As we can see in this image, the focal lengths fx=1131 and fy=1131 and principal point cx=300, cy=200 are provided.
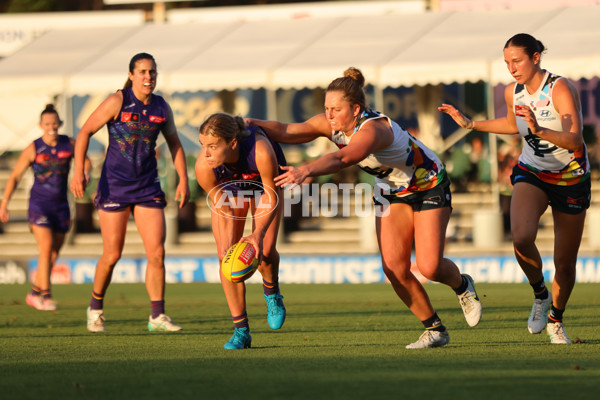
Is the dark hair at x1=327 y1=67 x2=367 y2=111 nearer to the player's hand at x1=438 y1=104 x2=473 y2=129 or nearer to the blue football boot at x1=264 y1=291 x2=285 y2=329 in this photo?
the player's hand at x1=438 y1=104 x2=473 y2=129

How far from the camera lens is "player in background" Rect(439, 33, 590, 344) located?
7.81 m

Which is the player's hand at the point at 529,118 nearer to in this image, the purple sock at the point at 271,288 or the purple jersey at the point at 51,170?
the purple sock at the point at 271,288

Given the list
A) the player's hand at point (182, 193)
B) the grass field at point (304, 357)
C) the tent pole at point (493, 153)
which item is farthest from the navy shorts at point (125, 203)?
the tent pole at point (493, 153)

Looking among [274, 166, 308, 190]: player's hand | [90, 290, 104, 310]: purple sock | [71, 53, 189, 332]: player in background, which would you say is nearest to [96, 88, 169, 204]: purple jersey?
[71, 53, 189, 332]: player in background

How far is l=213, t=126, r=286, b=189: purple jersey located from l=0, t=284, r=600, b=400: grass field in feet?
3.88

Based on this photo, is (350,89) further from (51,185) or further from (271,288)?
(51,185)

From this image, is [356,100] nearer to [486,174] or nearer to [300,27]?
[486,174]

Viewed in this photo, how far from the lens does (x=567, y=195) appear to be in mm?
7949

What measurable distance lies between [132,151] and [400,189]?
9.66ft

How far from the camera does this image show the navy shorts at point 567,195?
313 inches

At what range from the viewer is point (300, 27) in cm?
2284

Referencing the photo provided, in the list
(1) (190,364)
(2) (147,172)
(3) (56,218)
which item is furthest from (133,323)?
(1) (190,364)

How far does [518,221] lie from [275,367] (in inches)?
88.7

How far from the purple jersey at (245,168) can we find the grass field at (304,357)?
118 centimetres
